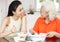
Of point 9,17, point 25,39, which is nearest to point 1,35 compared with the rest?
point 9,17

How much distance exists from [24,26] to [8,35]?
435mm

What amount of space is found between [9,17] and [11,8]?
135 millimetres

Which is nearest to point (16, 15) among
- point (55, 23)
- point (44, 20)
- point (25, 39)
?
point (44, 20)

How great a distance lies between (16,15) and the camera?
2.42 meters

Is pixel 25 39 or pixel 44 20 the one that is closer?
pixel 25 39

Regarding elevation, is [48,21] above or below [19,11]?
below

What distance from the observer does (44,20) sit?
7.81 feet

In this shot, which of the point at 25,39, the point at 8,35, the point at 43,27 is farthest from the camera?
the point at 43,27

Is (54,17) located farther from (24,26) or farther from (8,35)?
(8,35)

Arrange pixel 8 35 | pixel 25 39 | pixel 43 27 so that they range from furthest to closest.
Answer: pixel 43 27
pixel 8 35
pixel 25 39

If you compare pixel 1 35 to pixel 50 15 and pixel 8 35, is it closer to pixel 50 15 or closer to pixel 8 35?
pixel 8 35

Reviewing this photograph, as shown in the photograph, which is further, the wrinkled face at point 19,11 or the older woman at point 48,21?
the wrinkled face at point 19,11

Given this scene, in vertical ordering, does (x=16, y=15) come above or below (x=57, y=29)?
above

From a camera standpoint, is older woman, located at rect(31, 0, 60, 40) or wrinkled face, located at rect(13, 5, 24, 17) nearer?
older woman, located at rect(31, 0, 60, 40)
